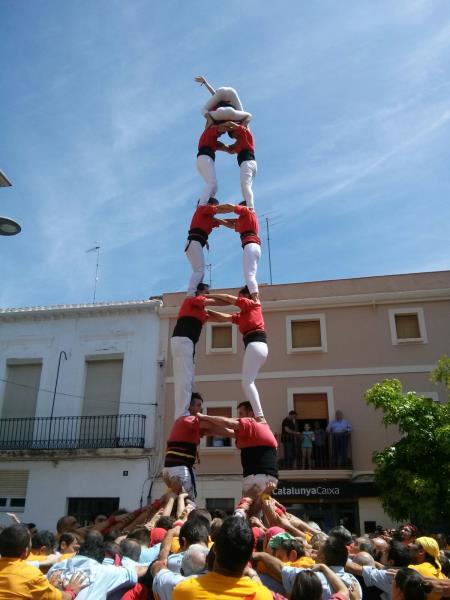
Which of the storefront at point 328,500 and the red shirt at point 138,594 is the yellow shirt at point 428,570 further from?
the storefront at point 328,500

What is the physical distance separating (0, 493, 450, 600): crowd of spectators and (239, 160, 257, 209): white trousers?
6.40 meters

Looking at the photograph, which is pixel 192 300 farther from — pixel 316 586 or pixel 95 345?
pixel 95 345

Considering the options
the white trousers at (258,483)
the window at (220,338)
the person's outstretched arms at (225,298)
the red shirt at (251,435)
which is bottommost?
the white trousers at (258,483)

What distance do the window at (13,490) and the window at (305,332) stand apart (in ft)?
30.9

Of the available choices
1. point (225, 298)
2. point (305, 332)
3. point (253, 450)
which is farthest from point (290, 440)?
point (253, 450)

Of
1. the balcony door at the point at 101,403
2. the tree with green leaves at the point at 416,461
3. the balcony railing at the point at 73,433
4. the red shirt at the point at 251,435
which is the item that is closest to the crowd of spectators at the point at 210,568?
the red shirt at the point at 251,435

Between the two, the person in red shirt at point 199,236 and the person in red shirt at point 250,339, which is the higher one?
the person in red shirt at point 199,236

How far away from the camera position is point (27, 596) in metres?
3.93

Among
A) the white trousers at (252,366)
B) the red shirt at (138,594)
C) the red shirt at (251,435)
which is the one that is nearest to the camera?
the red shirt at (138,594)

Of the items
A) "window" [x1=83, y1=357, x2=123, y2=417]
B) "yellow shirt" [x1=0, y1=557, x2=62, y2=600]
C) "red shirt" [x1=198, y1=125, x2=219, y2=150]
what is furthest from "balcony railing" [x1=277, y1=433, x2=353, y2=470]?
"yellow shirt" [x1=0, y1=557, x2=62, y2=600]

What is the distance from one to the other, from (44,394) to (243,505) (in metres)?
14.1

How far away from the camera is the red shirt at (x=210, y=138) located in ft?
36.4

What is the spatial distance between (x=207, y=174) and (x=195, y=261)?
5.90ft

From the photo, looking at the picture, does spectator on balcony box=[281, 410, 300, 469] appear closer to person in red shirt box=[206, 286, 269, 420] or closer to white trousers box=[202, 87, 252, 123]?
person in red shirt box=[206, 286, 269, 420]
